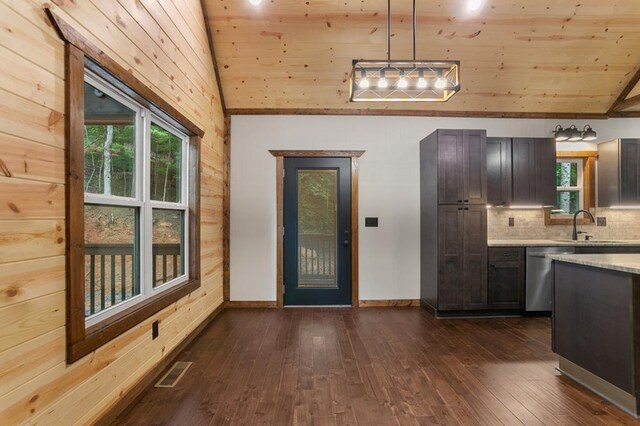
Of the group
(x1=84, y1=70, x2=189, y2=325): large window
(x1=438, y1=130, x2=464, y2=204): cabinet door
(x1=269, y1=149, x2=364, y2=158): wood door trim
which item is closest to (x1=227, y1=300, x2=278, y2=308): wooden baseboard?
(x1=84, y1=70, x2=189, y2=325): large window

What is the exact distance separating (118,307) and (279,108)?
3.27 m

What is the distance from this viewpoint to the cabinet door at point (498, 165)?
14.2 ft

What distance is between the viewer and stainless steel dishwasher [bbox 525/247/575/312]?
409 cm

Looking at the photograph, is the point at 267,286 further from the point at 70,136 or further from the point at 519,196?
the point at 519,196

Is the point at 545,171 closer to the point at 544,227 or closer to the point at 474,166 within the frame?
the point at 544,227

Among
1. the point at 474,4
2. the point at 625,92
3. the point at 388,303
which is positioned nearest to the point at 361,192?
the point at 388,303

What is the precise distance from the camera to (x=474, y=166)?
4039mm

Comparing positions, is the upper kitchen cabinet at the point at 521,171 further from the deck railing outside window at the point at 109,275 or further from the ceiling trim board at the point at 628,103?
the deck railing outside window at the point at 109,275

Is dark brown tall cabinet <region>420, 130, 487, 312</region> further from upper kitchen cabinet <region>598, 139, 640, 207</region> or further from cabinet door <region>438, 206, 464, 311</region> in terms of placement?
upper kitchen cabinet <region>598, 139, 640, 207</region>

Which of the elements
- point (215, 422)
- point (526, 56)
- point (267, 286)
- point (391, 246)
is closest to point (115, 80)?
point (215, 422)

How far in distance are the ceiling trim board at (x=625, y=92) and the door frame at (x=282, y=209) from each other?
3692 millimetres

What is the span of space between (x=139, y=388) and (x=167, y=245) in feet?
4.17

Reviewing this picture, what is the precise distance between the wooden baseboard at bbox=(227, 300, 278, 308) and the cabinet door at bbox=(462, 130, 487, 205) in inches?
115

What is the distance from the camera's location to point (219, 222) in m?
4.32
